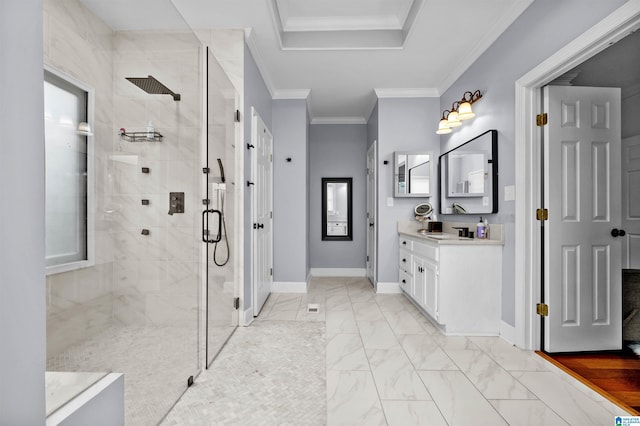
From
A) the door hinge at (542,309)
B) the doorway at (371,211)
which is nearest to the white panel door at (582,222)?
the door hinge at (542,309)

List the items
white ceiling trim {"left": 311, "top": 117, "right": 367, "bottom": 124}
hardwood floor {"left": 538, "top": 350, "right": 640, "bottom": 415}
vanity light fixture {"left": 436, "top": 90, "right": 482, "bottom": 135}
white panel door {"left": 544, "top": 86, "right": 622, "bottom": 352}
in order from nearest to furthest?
hardwood floor {"left": 538, "top": 350, "right": 640, "bottom": 415} < white panel door {"left": 544, "top": 86, "right": 622, "bottom": 352} < vanity light fixture {"left": 436, "top": 90, "right": 482, "bottom": 135} < white ceiling trim {"left": 311, "top": 117, "right": 367, "bottom": 124}

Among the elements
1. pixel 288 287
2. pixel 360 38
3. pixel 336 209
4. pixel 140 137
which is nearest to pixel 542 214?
pixel 360 38

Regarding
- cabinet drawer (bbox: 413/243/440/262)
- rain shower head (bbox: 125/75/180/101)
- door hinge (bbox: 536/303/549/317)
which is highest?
rain shower head (bbox: 125/75/180/101)

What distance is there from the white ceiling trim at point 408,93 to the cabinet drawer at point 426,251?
6.72ft

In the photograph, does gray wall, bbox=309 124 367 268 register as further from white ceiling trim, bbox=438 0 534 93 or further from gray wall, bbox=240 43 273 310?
gray wall, bbox=240 43 273 310

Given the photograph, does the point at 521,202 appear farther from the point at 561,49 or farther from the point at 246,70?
the point at 246,70

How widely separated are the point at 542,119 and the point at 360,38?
6.04 feet

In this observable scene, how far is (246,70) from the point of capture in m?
2.96

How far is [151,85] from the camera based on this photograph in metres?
1.48

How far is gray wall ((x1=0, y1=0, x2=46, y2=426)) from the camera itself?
0.48 m

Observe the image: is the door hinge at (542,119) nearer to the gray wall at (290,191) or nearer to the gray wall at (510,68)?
the gray wall at (510,68)

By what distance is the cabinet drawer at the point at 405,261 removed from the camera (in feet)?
11.9

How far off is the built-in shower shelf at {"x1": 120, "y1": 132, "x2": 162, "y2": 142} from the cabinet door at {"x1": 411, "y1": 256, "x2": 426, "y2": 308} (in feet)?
8.62

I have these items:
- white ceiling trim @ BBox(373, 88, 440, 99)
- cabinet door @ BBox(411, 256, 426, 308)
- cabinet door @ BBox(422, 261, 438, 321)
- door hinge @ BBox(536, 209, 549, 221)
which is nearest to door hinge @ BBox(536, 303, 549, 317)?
door hinge @ BBox(536, 209, 549, 221)
